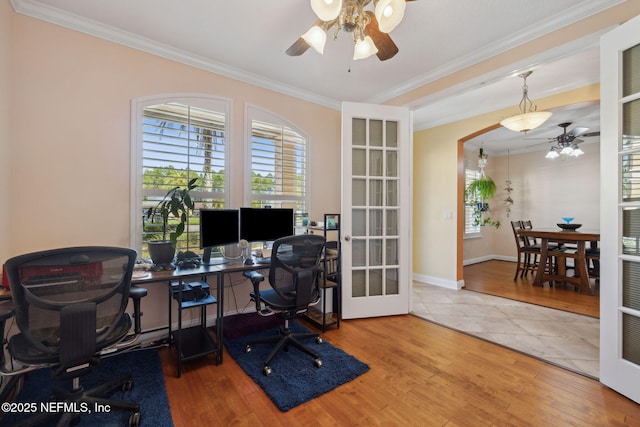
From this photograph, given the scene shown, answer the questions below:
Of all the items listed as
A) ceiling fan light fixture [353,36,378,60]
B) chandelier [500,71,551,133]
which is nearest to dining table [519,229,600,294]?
chandelier [500,71,551,133]

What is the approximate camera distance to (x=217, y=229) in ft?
8.06

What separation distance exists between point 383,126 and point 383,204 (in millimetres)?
944

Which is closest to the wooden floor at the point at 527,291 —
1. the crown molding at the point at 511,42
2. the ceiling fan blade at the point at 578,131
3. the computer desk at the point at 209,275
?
the ceiling fan blade at the point at 578,131

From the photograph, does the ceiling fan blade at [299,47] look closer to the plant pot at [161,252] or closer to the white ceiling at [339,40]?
the white ceiling at [339,40]

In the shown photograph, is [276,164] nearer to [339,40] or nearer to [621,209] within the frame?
[339,40]

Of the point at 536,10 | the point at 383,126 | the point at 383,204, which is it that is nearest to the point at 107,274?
the point at 383,204

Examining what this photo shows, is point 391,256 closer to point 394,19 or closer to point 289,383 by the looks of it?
point 289,383

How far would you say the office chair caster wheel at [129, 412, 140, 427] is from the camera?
4.96 ft

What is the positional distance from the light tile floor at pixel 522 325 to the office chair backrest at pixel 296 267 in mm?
1715

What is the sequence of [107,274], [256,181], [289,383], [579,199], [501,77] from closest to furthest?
1. [107,274]
2. [289,383]
3. [501,77]
4. [256,181]
5. [579,199]

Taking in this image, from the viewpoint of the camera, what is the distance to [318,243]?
2.31m

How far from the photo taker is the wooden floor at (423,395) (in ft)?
5.23

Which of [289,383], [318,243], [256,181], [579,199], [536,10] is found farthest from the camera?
[579,199]

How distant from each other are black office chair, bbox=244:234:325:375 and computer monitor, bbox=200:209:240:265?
47cm
